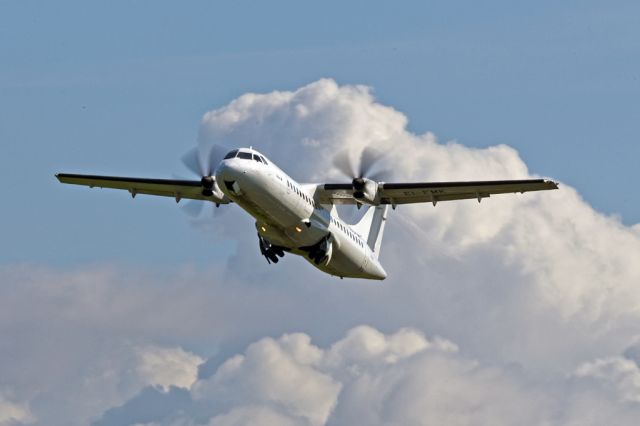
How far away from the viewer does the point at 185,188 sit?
171 feet

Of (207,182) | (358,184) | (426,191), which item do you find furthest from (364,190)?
(207,182)

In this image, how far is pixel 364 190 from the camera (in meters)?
49.3

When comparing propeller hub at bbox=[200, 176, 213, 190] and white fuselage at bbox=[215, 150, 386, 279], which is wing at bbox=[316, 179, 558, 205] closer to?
white fuselage at bbox=[215, 150, 386, 279]

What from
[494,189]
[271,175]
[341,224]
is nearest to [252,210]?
[271,175]

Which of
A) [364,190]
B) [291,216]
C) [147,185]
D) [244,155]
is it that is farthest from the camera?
[147,185]

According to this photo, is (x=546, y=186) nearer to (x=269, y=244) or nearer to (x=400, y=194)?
(x=400, y=194)

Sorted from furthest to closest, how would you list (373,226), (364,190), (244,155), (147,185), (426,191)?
(373,226) → (147,185) → (426,191) → (364,190) → (244,155)

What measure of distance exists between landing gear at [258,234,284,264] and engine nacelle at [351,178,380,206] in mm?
3428

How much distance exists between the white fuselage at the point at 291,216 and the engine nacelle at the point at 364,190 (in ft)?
4.04

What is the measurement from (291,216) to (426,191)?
5.97 metres

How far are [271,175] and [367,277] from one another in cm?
845

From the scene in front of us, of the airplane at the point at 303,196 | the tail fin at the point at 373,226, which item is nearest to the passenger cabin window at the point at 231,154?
the airplane at the point at 303,196

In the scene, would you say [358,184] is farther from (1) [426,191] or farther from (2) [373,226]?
(2) [373,226]

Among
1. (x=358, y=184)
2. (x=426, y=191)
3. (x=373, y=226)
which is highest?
(x=373, y=226)
